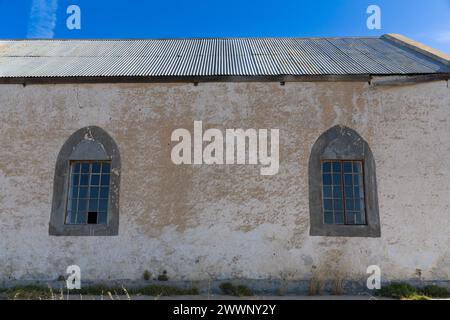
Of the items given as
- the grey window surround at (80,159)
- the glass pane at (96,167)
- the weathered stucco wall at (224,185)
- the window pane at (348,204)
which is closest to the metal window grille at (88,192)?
the glass pane at (96,167)

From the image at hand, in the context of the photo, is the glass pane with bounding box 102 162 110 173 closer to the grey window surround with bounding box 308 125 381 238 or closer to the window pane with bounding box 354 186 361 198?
the grey window surround with bounding box 308 125 381 238

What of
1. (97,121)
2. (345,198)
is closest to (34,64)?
(97,121)

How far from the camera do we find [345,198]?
7.77 meters

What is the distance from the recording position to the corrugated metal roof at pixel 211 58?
27.5 ft

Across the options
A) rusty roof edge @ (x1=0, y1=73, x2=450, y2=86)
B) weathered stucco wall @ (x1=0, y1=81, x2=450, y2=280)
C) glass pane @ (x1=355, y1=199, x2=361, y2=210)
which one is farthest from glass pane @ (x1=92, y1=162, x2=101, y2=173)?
glass pane @ (x1=355, y1=199, x2=361, y2=210)

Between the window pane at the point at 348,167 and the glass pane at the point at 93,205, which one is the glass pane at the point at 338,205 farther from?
the glass pane at the point at 93,205

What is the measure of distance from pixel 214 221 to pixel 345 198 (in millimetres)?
2736

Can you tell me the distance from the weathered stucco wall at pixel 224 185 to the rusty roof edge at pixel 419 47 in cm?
108

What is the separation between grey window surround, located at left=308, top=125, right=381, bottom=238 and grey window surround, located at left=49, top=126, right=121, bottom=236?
13.1ft

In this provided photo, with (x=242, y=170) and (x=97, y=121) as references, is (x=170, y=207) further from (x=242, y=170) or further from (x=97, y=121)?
(x=97, y=121)

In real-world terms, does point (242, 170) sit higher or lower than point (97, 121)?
lower

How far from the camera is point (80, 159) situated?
7.97 m
